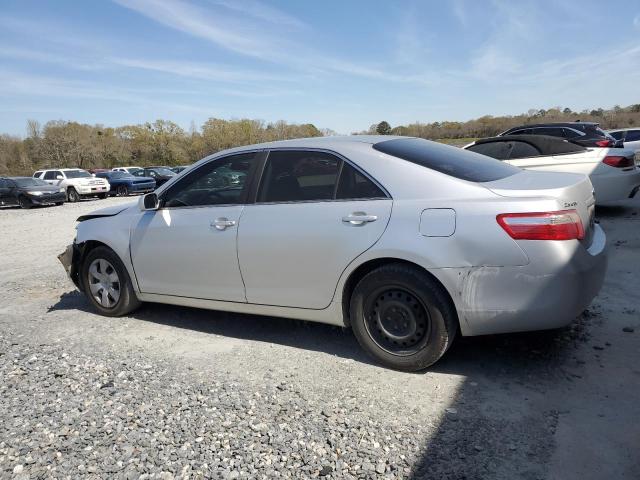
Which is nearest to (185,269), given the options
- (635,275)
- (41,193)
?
(635,275)

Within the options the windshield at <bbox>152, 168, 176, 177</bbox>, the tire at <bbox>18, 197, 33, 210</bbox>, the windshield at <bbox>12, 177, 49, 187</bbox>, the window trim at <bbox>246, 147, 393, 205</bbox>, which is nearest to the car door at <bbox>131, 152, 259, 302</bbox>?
the window trim at <bbox>246, 147, 393, 205</bbox>

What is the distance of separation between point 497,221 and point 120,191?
2528cm

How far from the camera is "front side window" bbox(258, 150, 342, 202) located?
3.65 meters

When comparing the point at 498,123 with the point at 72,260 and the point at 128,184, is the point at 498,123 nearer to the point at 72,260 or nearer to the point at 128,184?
the point at 128,184

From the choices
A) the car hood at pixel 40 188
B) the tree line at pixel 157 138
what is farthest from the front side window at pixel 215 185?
the tree line at pixel 157 138

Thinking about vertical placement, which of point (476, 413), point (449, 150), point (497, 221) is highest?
point (449, 150)

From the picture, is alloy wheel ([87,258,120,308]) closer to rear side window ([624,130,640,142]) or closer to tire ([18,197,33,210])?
tire ([18,197,33,210])

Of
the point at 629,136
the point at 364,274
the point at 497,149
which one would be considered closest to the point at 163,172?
the point at 497,149

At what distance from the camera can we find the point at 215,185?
4277 mm

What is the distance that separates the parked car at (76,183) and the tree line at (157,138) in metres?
22.0

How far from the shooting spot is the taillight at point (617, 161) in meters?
7.91

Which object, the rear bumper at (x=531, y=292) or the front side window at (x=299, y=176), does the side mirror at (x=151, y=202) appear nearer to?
the front side window at (x=299, y=176)

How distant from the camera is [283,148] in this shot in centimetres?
399

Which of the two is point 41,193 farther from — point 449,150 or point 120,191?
point 449,150
